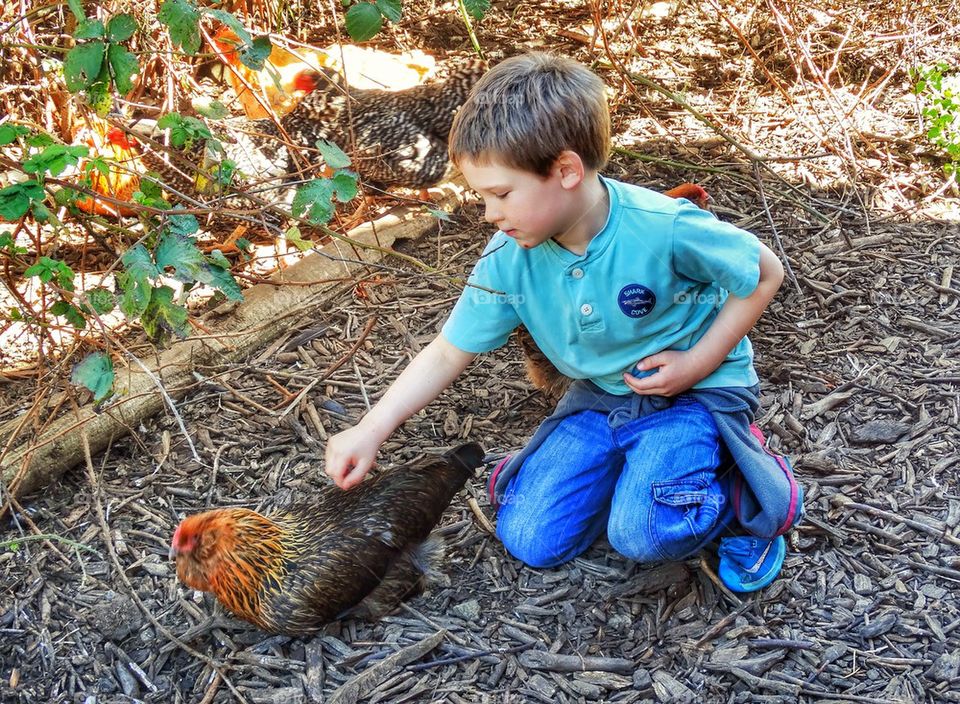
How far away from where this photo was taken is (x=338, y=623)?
110 inches

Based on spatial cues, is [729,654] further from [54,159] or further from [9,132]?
[9,132]

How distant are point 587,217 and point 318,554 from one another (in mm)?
1330

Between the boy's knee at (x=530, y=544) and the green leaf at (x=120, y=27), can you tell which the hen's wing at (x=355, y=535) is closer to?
the boy's knee at (x=530, y=544)

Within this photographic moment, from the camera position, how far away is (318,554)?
2.72 m

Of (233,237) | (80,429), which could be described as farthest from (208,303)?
(80,429)

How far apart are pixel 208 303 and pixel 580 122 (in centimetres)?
235

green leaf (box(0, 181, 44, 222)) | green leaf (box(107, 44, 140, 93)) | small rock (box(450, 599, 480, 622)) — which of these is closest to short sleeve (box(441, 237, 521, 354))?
small rock (box(450, 599, 480, 622))

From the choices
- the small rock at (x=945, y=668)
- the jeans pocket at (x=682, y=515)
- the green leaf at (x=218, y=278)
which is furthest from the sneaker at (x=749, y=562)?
the green leaf at (x=218, y=278)

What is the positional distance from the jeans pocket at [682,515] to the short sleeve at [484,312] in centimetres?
71

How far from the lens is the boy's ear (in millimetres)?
2443

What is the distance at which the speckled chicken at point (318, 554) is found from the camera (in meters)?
2.67

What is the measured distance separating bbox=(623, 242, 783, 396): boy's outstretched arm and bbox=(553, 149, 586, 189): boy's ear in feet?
2.02

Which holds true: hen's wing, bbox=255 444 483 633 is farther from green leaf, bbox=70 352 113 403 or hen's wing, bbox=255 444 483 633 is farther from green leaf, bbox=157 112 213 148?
green leaf, bbox=157 112 213 148

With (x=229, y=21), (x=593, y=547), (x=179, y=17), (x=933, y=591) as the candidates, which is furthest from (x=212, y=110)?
(x=933, y=591)
